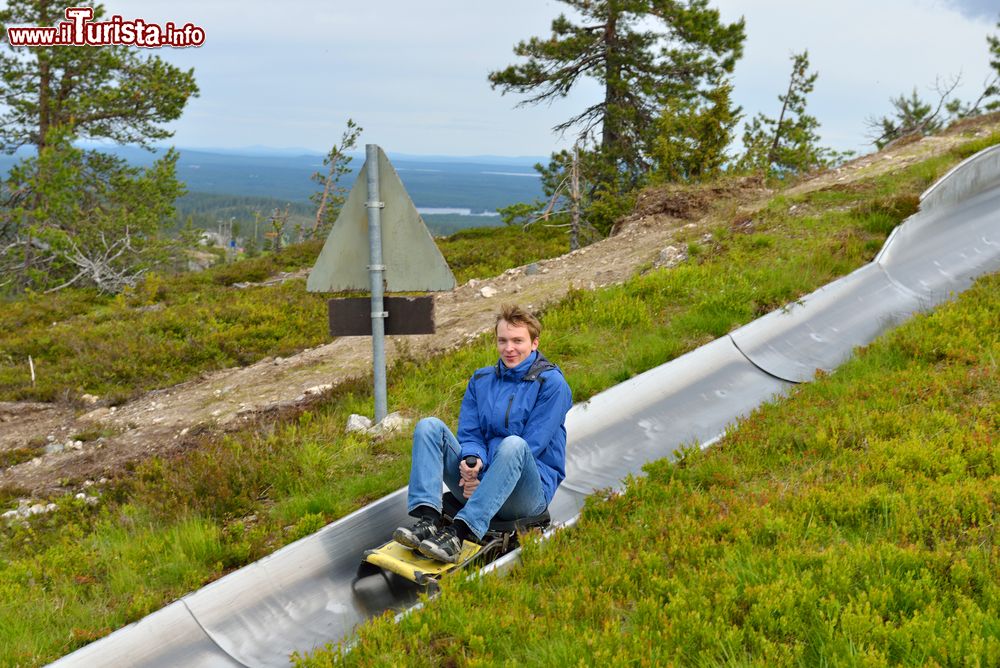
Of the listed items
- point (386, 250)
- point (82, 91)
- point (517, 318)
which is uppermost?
point (82, 91)

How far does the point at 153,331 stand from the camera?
43.1ft

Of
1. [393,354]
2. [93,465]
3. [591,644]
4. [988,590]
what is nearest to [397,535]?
[591,644]

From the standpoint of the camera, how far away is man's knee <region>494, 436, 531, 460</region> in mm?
4453

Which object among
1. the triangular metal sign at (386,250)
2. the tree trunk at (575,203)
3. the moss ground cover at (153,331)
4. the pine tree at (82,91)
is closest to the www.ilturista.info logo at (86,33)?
the pine tree at (82,91)

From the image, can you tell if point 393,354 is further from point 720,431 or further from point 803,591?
point 803,591

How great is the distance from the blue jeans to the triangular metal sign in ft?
5.72

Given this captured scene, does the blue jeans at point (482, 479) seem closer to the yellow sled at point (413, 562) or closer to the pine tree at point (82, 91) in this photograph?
the yellow sled at point (413, 562)

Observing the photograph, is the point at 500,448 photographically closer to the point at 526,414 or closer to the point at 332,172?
the point at 526,414

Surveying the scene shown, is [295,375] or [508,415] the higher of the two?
[508,415]

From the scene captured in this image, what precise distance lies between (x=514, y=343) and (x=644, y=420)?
2321 millimetres

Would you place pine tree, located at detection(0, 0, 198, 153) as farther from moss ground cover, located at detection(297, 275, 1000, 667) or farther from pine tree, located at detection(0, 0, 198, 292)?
moss ground cover, located at detection(297, 275, 1000, 667)

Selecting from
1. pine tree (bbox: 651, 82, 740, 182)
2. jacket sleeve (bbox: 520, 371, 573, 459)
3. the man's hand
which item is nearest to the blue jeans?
the man's hand

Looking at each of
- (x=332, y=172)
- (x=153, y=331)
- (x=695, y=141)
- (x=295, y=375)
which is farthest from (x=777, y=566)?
(x=332, y=172)

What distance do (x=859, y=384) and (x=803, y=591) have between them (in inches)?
138
